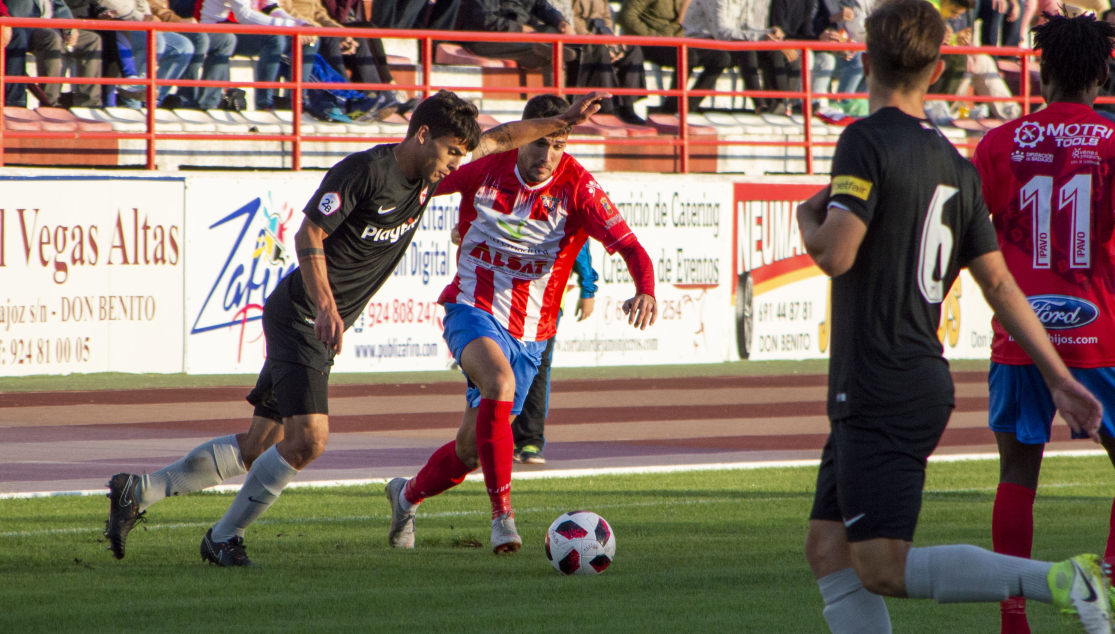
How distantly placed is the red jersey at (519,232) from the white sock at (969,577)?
357cm

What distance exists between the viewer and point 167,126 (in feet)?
53.5

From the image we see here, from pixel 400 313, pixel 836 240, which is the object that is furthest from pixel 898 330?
pixel 400 313

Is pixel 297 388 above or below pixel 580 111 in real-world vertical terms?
below

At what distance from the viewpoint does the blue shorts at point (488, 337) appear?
6.90 m

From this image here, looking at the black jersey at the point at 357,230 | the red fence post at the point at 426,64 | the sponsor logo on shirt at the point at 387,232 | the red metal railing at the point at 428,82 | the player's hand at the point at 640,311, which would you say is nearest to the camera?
the black jersey at the point at 357,230

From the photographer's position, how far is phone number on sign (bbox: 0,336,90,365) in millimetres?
14031

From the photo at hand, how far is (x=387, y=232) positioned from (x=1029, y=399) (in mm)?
2821

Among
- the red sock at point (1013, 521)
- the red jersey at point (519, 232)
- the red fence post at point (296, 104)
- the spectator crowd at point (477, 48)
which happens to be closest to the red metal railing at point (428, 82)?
the red fence post at point (296, 104)

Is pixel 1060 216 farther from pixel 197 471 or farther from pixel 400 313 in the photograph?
pixel 400 313

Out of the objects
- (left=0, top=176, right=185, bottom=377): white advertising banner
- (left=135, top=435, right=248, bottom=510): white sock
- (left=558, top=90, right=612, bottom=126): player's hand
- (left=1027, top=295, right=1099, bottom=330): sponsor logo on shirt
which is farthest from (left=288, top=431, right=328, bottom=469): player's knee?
(left=0, top=176, right=185, bottom=377): white advertising banner

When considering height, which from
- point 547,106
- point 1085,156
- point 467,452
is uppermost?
point 547,106

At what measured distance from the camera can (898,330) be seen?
12.0 ft

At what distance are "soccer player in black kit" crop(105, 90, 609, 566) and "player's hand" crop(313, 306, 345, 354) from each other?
342 millimetres

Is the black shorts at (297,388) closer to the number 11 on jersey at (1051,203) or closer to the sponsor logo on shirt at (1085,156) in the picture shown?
the number 11 on jersey at (1051,203)
